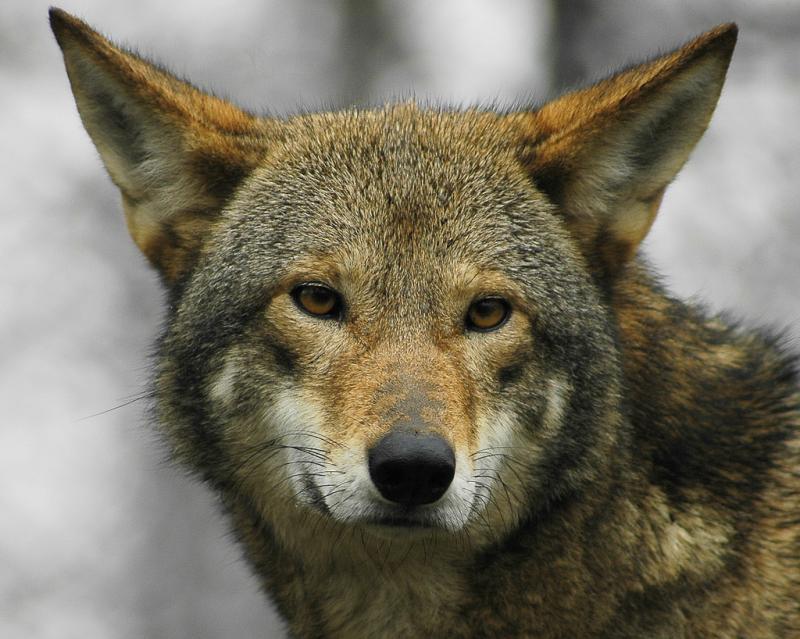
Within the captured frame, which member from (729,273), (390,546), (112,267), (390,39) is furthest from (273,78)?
(390,546)

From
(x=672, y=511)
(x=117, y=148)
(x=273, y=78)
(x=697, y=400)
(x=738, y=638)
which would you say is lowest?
(x=738, y=638)

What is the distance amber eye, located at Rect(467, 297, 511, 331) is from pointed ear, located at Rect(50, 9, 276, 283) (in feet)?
4.12

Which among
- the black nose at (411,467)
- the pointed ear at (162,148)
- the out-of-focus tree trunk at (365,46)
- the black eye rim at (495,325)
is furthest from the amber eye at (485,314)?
the out-of-focus tree trunk at (365,46)

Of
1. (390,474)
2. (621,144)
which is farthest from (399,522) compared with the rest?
(621,144)

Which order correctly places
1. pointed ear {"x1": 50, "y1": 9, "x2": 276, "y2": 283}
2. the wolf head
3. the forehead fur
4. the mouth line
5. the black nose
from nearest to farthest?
1. the black nose
2. the mouth line
3. the wolf head
4. the forehead fur
5. pointed ear {"x1": 50, "y1": 9, "x2": 276, "y2": 283}

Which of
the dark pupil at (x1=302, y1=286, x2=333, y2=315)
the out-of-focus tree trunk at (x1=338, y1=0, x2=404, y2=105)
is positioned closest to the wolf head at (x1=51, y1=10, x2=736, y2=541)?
the dark pupil at (x1=302, y1=286, x2=333, y2=315)

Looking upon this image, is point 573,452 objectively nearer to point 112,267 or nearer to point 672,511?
point 672,511

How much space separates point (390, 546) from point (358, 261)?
1182 millimetres

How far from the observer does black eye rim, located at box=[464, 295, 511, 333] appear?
14.7 ft

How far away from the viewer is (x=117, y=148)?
4930mm

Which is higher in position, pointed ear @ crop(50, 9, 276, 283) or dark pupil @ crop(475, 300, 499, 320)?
pointed ear @ crop(50, 9, 276, 283)

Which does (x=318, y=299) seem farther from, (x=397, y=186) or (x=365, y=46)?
(x=365, y=46)

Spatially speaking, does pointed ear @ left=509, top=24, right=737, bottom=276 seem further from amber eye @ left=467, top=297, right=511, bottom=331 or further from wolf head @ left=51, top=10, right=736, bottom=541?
amber eye @ left=467, top=297, right=511, bottom=331

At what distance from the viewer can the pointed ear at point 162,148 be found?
4.76 m
